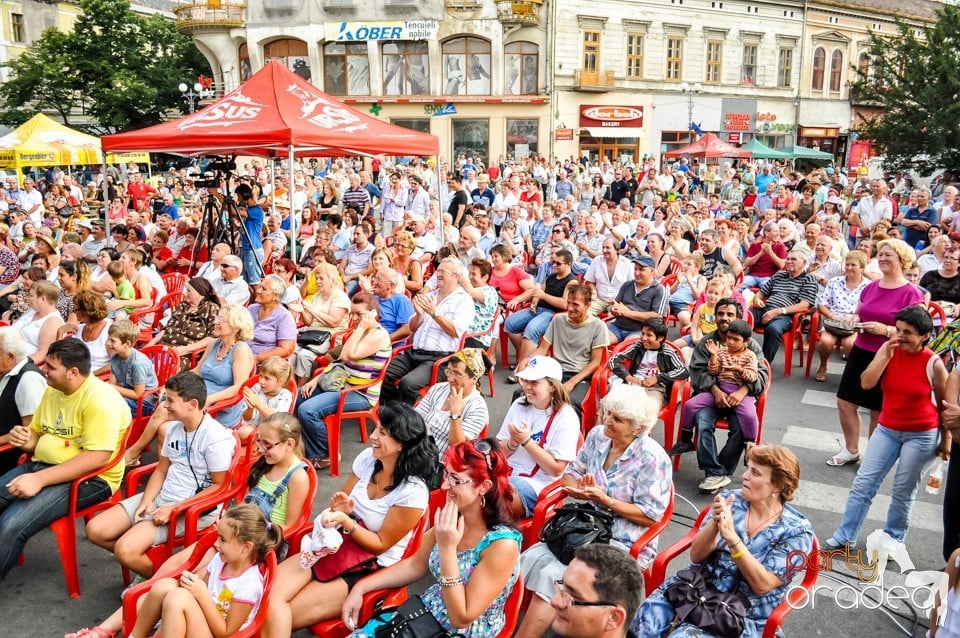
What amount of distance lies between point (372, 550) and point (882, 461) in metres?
2.81

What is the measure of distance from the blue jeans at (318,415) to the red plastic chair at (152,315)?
8.38 feet

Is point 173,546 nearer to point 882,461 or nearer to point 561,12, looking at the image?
point 882,461

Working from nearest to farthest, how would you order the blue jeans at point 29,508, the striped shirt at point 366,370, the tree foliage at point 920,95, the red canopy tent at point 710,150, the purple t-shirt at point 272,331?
the blue jeans at point 29,508 → the striped shirt at point 366,370 → the purple t-shirt at point 272,331 → the tree foliage at point 920,95 → the red canopy tent at point 710,150

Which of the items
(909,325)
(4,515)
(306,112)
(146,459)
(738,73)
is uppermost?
(738,73)

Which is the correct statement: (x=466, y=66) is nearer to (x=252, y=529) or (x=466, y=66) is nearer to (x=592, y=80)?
(x=592, y=80)

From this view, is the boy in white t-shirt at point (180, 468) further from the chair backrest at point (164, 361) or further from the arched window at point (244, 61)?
the arched window at point (244, 61)

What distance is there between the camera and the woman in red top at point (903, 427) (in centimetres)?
402

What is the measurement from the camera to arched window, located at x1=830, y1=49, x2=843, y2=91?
38.1 meters

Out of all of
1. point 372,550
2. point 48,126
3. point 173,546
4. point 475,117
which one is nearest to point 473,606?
point 372,550

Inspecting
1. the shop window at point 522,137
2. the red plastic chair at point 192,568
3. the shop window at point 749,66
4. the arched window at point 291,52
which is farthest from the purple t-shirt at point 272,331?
the shop window at point 749,66

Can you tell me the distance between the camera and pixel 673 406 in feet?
18.2

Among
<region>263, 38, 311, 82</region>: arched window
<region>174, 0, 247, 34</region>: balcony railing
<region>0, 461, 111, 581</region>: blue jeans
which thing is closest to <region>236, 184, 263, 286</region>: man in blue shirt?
<region>0, 461, 111, 581</region>: blue jeans

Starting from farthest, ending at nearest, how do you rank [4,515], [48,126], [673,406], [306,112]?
1. [48,126]
2. [306,112]
3. [673,406]
4. [4,515]

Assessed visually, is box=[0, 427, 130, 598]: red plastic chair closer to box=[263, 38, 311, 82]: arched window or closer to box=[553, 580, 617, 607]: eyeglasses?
box=[553, 580, 617, 607]: eyeglasses
